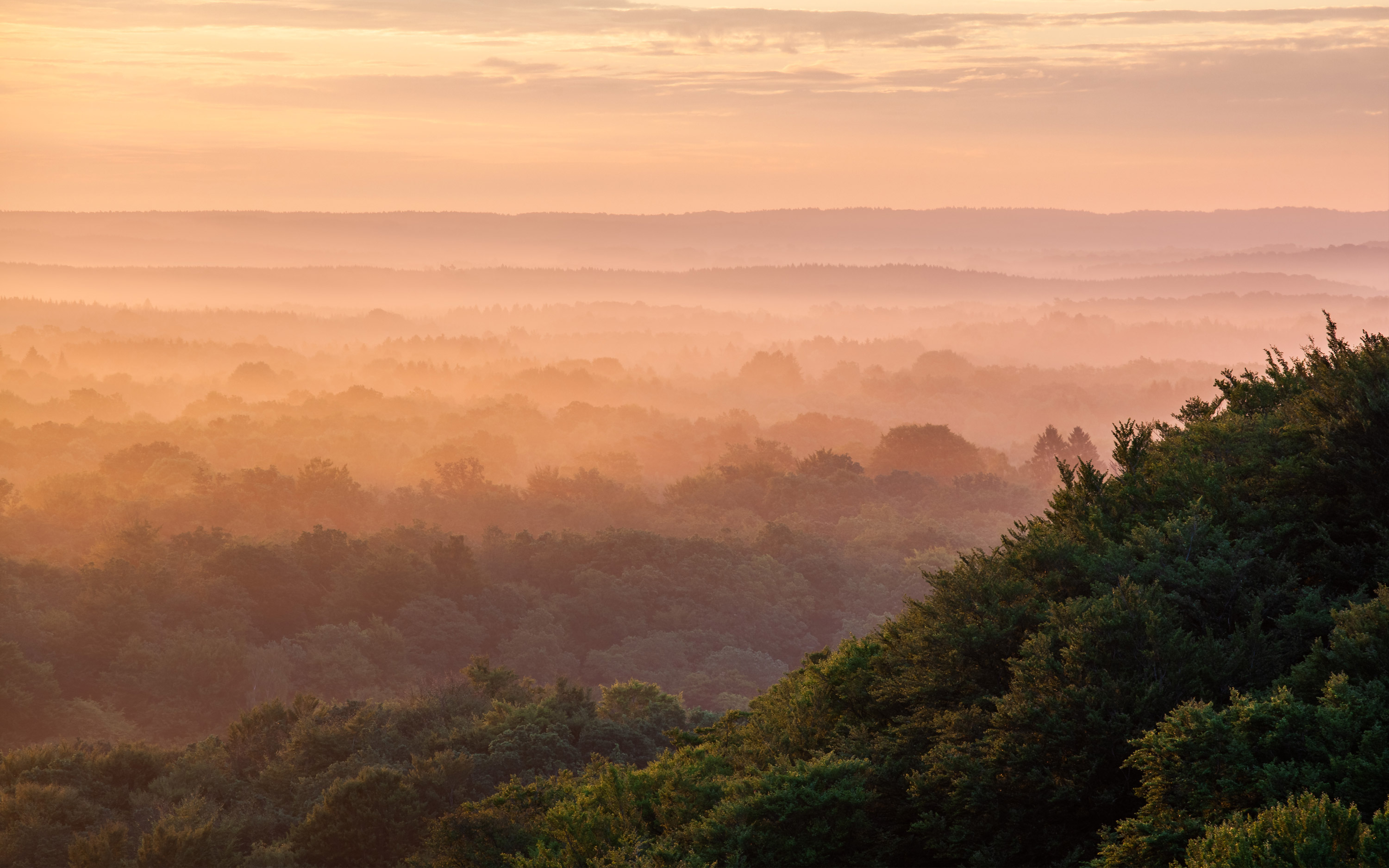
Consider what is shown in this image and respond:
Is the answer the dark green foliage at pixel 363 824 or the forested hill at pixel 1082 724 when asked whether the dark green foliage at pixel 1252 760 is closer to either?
the forested hill at pixel 1082 724

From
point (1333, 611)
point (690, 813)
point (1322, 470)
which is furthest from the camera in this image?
point (1322, 470)

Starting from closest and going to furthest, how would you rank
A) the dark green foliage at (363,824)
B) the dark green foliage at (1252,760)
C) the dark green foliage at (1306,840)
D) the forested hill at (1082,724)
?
1. the dark green foliage at (1306,840)
2. the dark green foliage at (1252,760)
3. the forested hill at (1082,724)
4. the dark green foliage at (363,824)

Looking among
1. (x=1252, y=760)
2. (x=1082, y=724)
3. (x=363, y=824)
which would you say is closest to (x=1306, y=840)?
(x=1252, y=760)

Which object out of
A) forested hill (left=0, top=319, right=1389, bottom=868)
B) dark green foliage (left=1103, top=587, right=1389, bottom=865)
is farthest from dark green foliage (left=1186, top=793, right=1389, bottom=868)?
dark green foliage (left=1103, top=587, right=1389, bottom=865)

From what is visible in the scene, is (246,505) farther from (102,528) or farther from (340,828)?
(340,828)

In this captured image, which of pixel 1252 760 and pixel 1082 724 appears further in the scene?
pixel 1082 724

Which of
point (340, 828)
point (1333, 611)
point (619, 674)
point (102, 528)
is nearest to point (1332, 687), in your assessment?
point (1333, 611)

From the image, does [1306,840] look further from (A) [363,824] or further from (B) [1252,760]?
(A) [363,824]

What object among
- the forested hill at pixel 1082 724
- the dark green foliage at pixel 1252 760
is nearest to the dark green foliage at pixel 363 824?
the forested hill at pixel 1082 724
